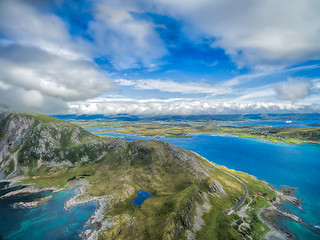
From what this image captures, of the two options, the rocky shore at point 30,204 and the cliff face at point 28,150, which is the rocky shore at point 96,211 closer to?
the rocky shore at point 30,204

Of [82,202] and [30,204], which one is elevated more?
[30,204]

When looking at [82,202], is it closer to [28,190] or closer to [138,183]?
[138,183]

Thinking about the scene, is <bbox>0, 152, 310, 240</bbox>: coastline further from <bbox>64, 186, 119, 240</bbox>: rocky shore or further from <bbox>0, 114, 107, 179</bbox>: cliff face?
<bbox>0, 114, 107, 179</bbox>: cliff face

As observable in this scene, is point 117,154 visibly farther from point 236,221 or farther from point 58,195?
point 236,221

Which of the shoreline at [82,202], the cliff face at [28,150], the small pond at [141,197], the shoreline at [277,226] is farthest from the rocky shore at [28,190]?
the shoreline at [277,226]

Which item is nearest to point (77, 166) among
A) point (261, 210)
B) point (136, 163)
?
point (136, 163)

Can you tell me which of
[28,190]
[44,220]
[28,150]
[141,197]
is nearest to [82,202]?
[44,220]
